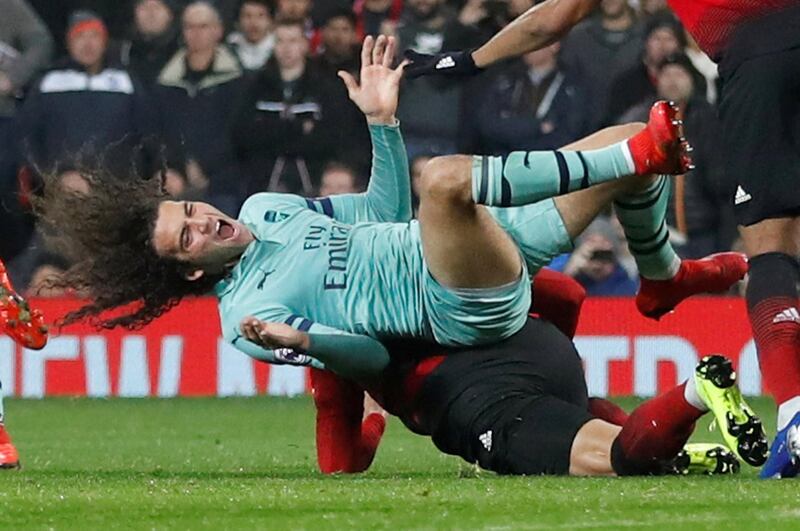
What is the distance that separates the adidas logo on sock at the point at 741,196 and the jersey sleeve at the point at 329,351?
1385mm

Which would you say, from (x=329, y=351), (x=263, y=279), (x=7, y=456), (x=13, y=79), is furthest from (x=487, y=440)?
(x=13, y=79)

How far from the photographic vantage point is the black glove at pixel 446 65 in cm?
796

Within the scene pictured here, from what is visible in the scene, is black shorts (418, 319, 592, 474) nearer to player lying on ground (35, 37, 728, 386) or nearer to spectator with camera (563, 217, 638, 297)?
player lying on ground (35, 37, 728, 386)

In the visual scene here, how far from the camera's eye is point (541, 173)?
264 inches

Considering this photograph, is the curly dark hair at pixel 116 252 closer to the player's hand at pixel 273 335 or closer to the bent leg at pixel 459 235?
the player's hand at pixel 273 335

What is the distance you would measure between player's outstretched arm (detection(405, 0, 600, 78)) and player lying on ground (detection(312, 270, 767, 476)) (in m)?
0.89

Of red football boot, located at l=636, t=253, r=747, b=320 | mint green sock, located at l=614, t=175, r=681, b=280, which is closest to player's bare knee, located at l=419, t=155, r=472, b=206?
mint green sock, located at l=614, t=175, r=681, b=280

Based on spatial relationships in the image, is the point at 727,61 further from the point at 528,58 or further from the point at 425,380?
the point at 528,58

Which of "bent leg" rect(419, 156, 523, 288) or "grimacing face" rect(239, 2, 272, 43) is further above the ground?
"grimacing face" rect(239, 2, 272, 43)

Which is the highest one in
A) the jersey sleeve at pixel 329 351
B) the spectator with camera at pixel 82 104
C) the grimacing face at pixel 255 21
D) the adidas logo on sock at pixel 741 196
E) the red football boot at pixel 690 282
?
A: the grimacing face at pixel 255 21

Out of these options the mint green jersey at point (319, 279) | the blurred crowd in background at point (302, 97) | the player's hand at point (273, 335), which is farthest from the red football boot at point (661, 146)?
the blurred crowd in background at point (302, 97)

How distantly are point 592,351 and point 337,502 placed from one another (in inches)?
281

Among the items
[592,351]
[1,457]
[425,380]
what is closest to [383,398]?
[425,380]

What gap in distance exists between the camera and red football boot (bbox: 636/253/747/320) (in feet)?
26.0
